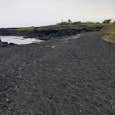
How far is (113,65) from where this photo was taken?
2631 cm

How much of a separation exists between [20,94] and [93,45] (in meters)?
17.3

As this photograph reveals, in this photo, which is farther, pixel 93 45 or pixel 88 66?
pixel 93 45

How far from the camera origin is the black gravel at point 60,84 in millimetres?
18203

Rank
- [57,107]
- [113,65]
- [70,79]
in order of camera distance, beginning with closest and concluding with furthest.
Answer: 1. [57,107]
2. [70,79]
3. [113,65]

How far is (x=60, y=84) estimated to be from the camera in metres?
22.0

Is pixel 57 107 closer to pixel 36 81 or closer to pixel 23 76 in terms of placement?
pixel 36 81

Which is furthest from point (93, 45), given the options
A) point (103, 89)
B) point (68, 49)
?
point (103, 89)

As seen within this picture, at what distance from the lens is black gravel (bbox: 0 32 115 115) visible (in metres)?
18.2

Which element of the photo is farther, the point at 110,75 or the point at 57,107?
the point at 110,75

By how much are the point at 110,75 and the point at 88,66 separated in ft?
10.4

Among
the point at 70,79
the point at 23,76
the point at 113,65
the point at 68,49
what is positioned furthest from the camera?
the point at 68,49

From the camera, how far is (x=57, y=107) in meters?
18.3

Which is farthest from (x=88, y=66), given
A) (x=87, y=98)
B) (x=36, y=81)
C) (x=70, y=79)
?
(x=87, y=98)

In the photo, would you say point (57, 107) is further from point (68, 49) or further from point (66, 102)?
point (68, 49)
